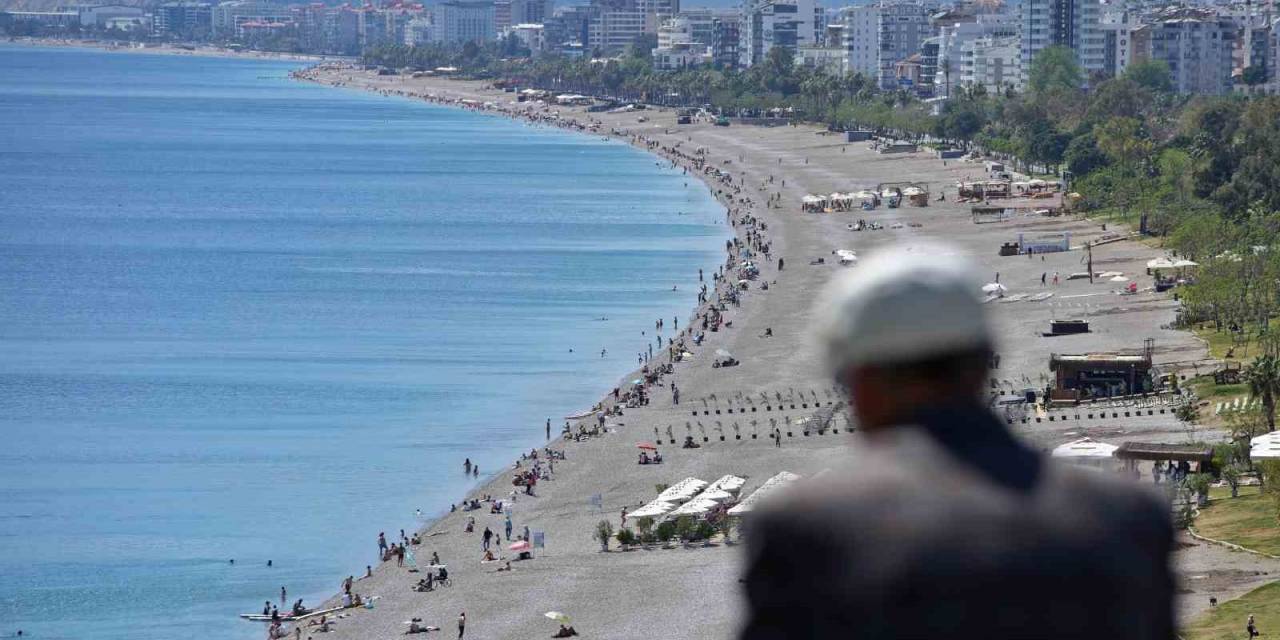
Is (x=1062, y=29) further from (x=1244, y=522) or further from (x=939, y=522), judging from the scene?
(x=939, y=522)

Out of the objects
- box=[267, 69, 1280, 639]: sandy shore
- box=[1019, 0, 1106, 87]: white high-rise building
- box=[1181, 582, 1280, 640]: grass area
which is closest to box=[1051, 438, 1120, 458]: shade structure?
box=[267, 69, 1280, 639]: sandy shore

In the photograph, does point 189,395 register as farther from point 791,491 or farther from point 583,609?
point 791,491

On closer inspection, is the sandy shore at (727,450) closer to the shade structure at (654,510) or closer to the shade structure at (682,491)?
the shade structure at (654,510)

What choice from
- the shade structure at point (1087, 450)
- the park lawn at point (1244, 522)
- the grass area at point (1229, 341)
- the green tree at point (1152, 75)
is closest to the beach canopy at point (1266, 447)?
the park lawn at point (1244, 522)

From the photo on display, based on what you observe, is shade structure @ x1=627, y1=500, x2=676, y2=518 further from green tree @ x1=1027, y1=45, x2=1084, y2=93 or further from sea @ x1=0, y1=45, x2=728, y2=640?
green tree @ x1=1027, y1=45, x2=1084, y2=93

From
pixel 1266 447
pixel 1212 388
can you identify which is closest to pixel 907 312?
pixel 1266 447

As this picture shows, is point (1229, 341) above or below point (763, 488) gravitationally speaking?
above
